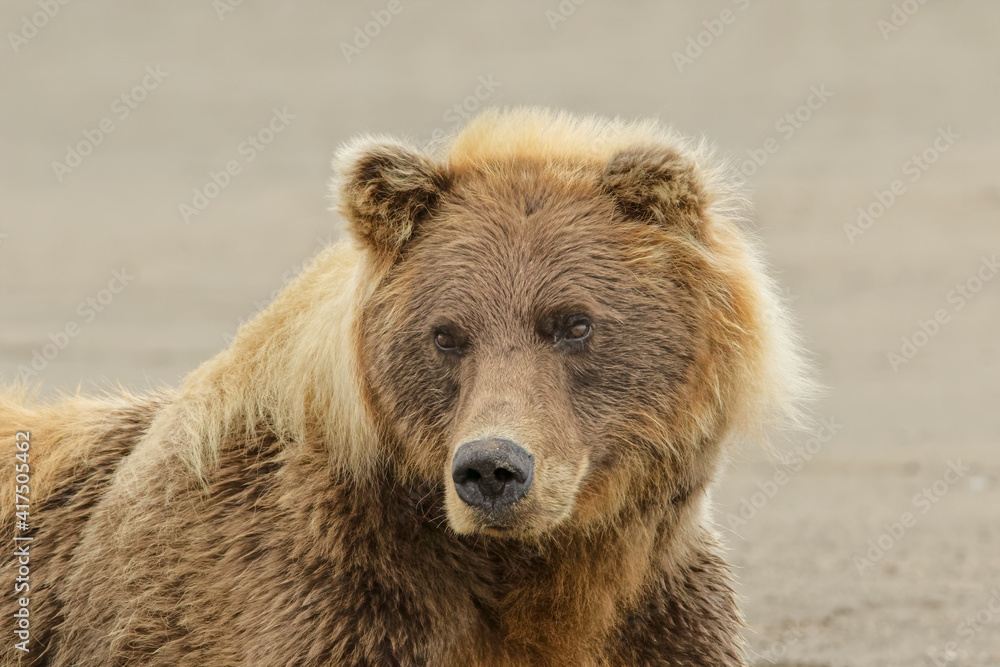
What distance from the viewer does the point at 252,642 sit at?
166 inches

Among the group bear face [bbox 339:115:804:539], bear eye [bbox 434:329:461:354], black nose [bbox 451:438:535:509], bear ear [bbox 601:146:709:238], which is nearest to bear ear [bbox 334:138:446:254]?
bear face [bbox 339:115:804:539]

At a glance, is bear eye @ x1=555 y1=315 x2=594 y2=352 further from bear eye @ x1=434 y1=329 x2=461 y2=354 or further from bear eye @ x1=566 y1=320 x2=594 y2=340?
bear eye @ x1=434 y1=329 x2=461 y2=354

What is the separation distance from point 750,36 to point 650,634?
2463cm

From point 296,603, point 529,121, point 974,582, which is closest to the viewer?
point 296,603

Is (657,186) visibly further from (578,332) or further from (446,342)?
(446,342)

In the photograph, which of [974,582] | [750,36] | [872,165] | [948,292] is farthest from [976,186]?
[974,582]

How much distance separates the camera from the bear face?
14.1ft

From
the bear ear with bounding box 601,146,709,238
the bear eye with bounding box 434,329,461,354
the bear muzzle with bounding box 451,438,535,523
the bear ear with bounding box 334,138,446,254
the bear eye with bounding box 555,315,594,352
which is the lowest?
the bear muzzle with bounding box 451,438,535,523

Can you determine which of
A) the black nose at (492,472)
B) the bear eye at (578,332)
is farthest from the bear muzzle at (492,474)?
the bear eye at (578,332)

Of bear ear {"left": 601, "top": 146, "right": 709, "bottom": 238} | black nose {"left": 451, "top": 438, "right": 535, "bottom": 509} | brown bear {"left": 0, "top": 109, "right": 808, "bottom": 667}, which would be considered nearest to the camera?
black nose {"left": 451, "top": 438, "right": 535, "bottom": 509}

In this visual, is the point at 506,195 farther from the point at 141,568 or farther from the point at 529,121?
the point at 141,568

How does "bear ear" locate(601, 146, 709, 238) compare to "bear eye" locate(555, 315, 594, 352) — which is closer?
"bear eye" locate(555, 315, 594, 352)

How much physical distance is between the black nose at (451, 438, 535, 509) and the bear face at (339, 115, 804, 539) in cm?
19

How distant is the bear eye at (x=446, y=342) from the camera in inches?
170
